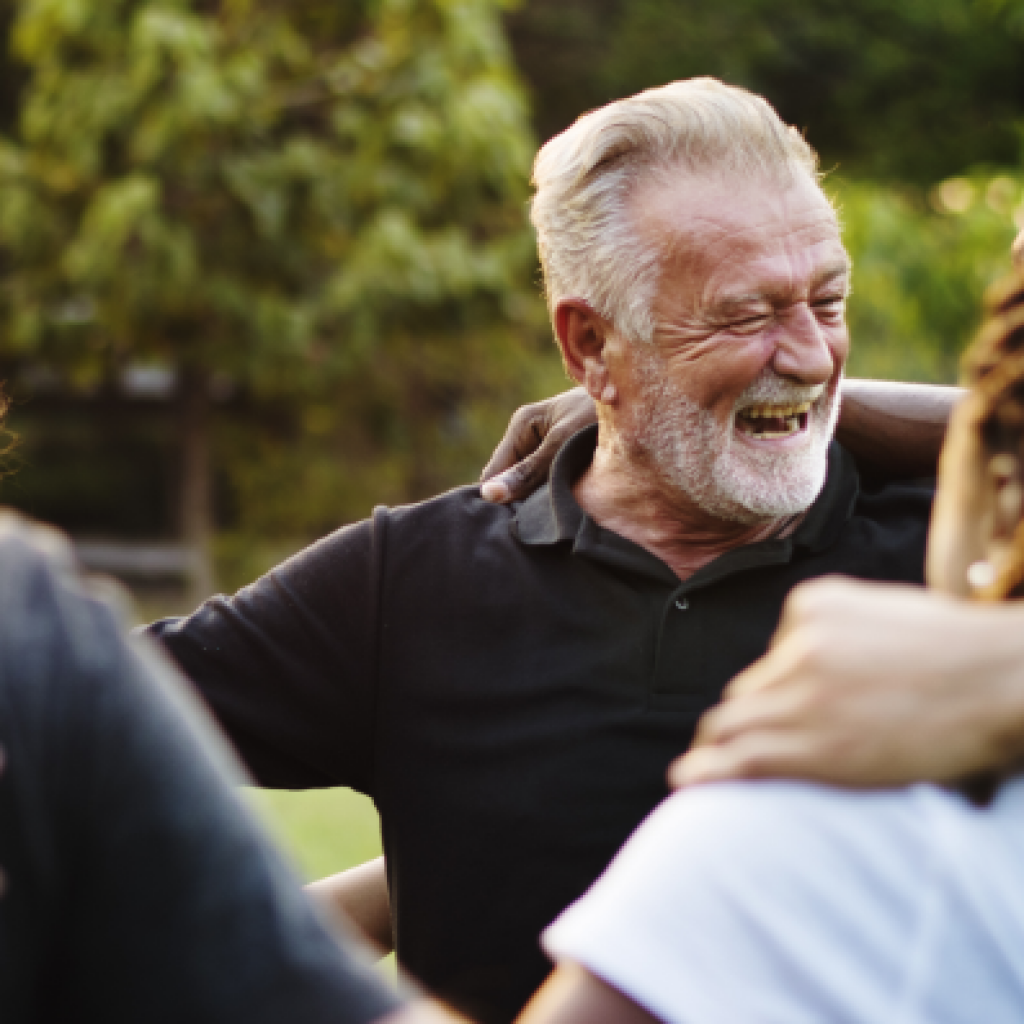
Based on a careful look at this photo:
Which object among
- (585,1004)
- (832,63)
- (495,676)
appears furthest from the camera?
(832,63)

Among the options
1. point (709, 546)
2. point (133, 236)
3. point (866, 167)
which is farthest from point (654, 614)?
point (866, 167)

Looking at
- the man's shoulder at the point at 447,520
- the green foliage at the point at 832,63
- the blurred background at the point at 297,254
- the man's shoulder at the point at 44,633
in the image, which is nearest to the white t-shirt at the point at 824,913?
the man's shoulder at the point at 44,633

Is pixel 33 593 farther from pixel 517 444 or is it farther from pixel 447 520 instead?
pixel 517 444

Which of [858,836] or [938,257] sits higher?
[858,836]

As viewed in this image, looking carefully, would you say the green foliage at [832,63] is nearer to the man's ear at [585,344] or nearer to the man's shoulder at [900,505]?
the man's ear at [585,344]

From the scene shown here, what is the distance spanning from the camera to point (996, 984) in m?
0.88

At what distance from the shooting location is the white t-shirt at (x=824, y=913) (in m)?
0.88

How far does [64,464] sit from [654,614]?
53.1 ft

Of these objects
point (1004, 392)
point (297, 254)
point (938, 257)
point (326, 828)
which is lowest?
point (326, 828)

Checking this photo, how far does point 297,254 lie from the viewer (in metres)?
12.7

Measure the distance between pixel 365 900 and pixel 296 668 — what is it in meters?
0.46

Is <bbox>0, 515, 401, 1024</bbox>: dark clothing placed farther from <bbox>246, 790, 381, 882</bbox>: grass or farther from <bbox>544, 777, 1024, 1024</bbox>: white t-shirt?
<bbox>246, 790, 381, 882</bbox>: grass

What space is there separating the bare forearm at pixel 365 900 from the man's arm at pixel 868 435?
68cm

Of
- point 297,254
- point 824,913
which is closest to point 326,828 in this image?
point 297,254
